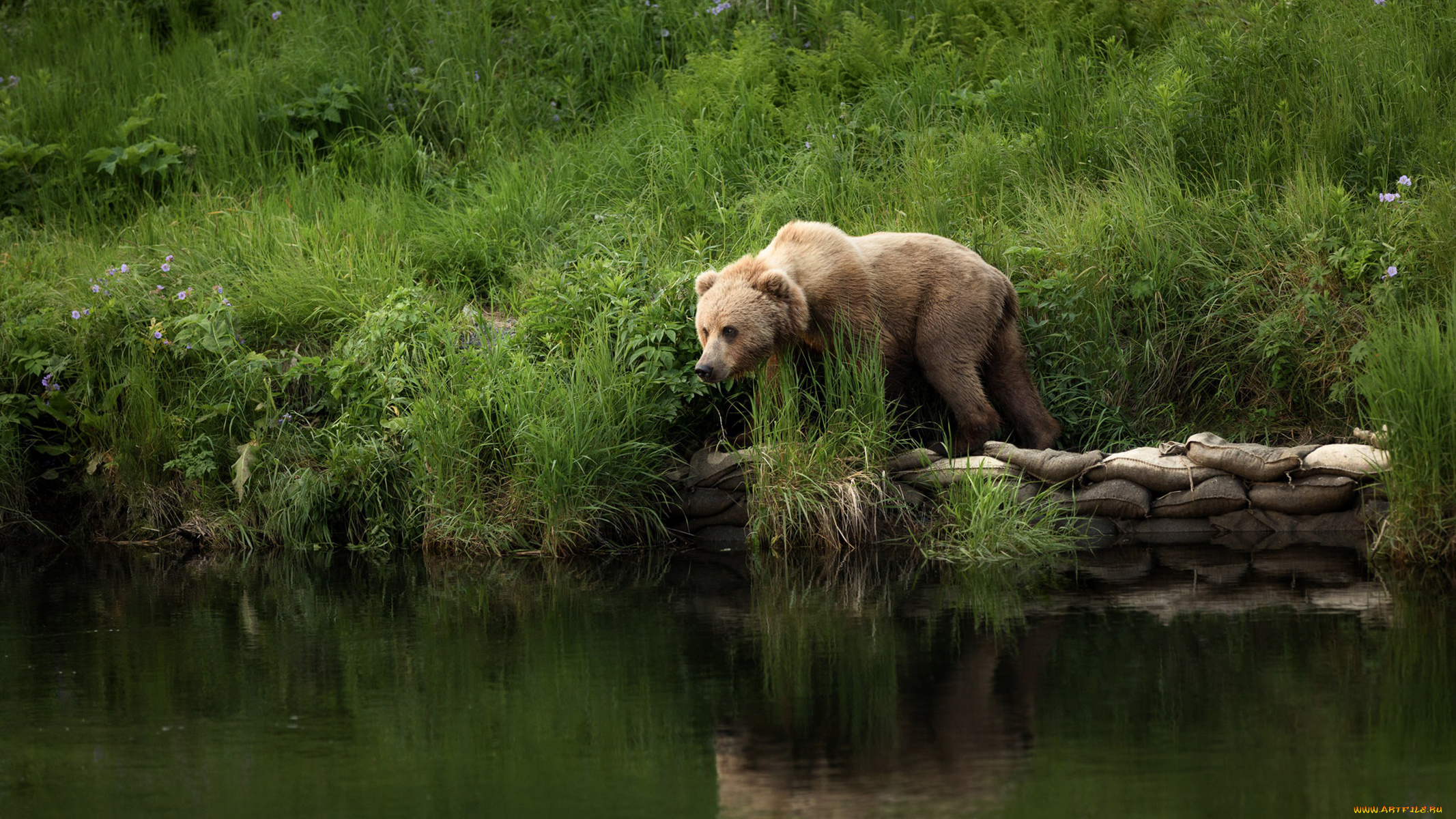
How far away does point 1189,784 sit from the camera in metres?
3.39

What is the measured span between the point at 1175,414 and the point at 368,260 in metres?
5.09

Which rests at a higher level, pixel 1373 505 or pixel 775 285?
pixel 775 285

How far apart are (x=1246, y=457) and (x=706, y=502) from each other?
278cm

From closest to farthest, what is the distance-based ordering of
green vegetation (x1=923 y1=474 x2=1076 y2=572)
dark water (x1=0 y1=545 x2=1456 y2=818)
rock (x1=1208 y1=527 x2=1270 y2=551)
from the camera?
1. dark water (x1=0 y1=545 x2=1456 y2=818)
2. rock (x1=1208 y1=527 x2=1270 y2=551)
3. green vegetation (x1=923 y1=474 x2=1076 y2=572)

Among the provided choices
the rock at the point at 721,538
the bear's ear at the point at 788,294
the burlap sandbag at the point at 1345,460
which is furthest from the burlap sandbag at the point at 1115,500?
the rock at the point at 721,538

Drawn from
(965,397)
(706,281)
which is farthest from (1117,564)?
(706,281)

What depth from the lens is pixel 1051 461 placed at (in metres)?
6.75

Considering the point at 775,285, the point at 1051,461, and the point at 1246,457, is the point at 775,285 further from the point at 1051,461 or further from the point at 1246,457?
the point at 1246,457

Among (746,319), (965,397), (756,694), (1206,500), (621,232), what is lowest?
(756,694)

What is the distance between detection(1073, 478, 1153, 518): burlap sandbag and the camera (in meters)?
6.68

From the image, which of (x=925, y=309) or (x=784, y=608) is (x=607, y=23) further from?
(x=784, y=608)

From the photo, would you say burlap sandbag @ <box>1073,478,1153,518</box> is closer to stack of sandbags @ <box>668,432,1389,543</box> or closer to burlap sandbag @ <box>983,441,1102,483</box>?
stack of sandbags @ <box>668,432,1389,543</box>

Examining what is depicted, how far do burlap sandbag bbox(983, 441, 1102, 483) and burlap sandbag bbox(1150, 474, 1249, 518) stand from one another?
0.40m

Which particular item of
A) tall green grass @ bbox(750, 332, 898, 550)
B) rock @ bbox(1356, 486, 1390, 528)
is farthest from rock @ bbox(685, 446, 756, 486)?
rock @ bbox(1356, 486, 1390, 528)
